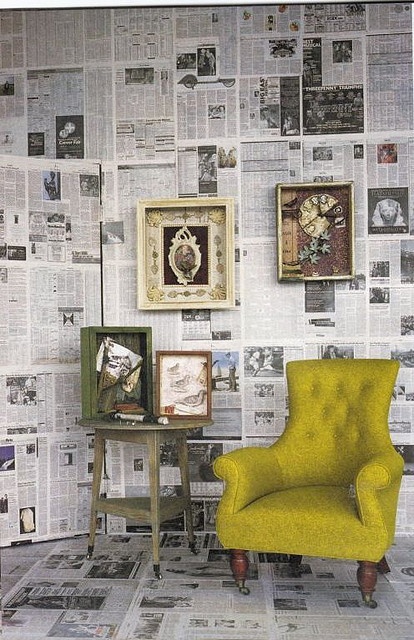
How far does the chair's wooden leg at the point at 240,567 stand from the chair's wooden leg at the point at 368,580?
0.42 m

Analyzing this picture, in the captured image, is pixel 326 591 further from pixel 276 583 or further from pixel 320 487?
pixel 320 487

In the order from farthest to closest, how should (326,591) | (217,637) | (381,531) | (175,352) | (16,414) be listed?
1. (16,414)
2. (175,352)
3. (326,591)
4. (381,531)
5. (217,637)

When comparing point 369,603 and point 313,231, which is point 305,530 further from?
point 313,231

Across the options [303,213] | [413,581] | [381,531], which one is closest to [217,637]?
[381,531]

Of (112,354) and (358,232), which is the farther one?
(358,232)

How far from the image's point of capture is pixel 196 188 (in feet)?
11.3

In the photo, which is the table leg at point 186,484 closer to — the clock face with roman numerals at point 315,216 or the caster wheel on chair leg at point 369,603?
the caster wheel on chair leg at point 369,603

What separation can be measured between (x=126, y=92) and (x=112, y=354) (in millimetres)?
1326

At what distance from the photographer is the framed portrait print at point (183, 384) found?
3047 mm

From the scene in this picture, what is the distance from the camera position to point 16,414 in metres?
3.31

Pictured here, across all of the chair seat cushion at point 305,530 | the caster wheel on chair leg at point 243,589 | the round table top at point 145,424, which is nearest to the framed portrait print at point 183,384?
the round table top at point 145,424

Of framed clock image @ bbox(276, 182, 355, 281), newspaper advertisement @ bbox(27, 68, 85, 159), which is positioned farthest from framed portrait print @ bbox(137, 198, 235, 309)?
newspaper advertisement @ bbox(27, 68, 85, 159)

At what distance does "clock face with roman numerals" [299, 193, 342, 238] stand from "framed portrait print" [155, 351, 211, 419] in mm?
821

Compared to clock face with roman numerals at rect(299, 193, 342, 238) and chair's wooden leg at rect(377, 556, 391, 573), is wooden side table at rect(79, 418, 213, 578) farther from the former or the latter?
clock face with roman numerals at rect(299, 193, 342, 238)
